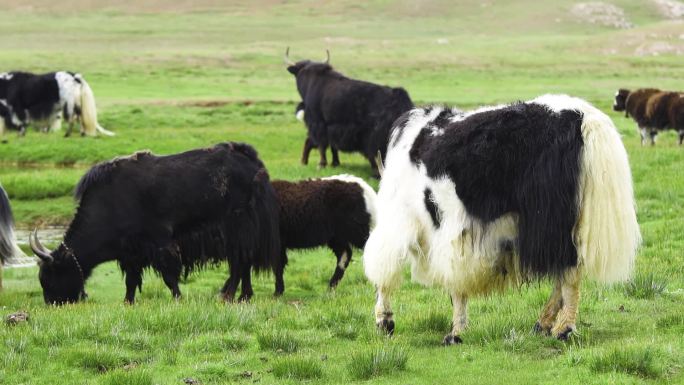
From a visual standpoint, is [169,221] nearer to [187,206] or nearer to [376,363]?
[187,206]

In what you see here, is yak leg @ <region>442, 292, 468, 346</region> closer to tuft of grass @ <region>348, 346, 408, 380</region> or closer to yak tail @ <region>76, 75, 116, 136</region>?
tuft of grass @ <region>348, 346, 408, 380</region>

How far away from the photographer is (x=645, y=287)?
8219 millimetres

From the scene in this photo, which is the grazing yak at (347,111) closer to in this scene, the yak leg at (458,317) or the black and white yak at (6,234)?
the black and white yak at (6,234)

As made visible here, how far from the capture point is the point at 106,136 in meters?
26.2

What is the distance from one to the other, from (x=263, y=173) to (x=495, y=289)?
4.22 meters

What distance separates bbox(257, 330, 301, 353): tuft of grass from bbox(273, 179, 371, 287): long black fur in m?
4.89

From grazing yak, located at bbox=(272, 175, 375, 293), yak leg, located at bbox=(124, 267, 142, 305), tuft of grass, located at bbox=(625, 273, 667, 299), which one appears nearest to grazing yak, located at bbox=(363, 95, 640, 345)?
tuft of grass, located at bbox=(625, 273, 667, 299)

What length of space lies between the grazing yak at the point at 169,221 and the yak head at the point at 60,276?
11mm

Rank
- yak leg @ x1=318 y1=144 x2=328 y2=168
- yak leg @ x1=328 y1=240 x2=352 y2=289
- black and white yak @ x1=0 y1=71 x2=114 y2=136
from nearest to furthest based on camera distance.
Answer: yak leg @ x1=328 y1=240 x2=352 y2=289, yak leg @ x1=318 y1=144 x2=328 y2=168, black and white yak @ x1=0 y1=71 x2=114 y2=136

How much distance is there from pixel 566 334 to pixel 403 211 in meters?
1.54

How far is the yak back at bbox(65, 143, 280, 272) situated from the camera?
10.1 m

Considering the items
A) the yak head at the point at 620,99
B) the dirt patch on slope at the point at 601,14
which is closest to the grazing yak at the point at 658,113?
the yak head at the point at 620,99

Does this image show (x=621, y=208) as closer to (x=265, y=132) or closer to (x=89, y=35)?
(x=265, y=132)

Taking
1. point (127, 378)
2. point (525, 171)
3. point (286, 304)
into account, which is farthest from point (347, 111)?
point (127, 378)
